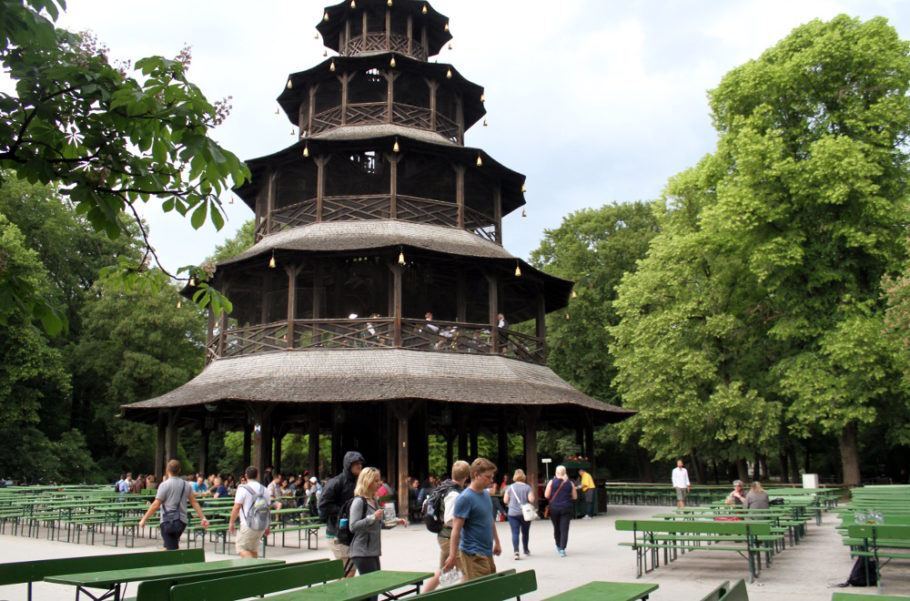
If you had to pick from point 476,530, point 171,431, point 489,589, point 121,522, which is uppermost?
point 171,431

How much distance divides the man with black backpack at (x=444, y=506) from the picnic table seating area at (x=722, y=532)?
342 cm

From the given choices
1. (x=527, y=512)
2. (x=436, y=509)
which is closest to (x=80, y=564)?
(x=436, y=509)

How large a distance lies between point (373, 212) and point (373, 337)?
4979 millimetres

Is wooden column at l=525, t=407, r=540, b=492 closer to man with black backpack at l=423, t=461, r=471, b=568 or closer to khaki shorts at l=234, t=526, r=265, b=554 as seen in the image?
khaki shorts at l=234, t=526, r=265, b=554

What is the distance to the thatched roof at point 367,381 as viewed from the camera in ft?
66.5

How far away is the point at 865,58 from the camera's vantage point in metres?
26.5

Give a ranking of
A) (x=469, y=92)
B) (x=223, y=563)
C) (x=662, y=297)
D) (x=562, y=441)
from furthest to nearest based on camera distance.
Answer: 1. (x=562, y=441)
2. (x=662, y=297)
3. (x=469, y=92)
4. (x=223, y=563)

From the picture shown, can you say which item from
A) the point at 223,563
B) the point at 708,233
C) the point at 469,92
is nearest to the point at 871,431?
the point at 708,233

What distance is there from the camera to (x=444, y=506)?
338 inches

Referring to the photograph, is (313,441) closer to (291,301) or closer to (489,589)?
(291,301)

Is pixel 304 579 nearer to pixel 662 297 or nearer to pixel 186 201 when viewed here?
pixel 186 201

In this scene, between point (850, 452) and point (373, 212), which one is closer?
point (373, 212)

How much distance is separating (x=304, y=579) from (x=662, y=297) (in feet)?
93.2

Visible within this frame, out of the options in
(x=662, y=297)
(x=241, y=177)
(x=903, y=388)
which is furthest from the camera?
(x=662, y=297)
